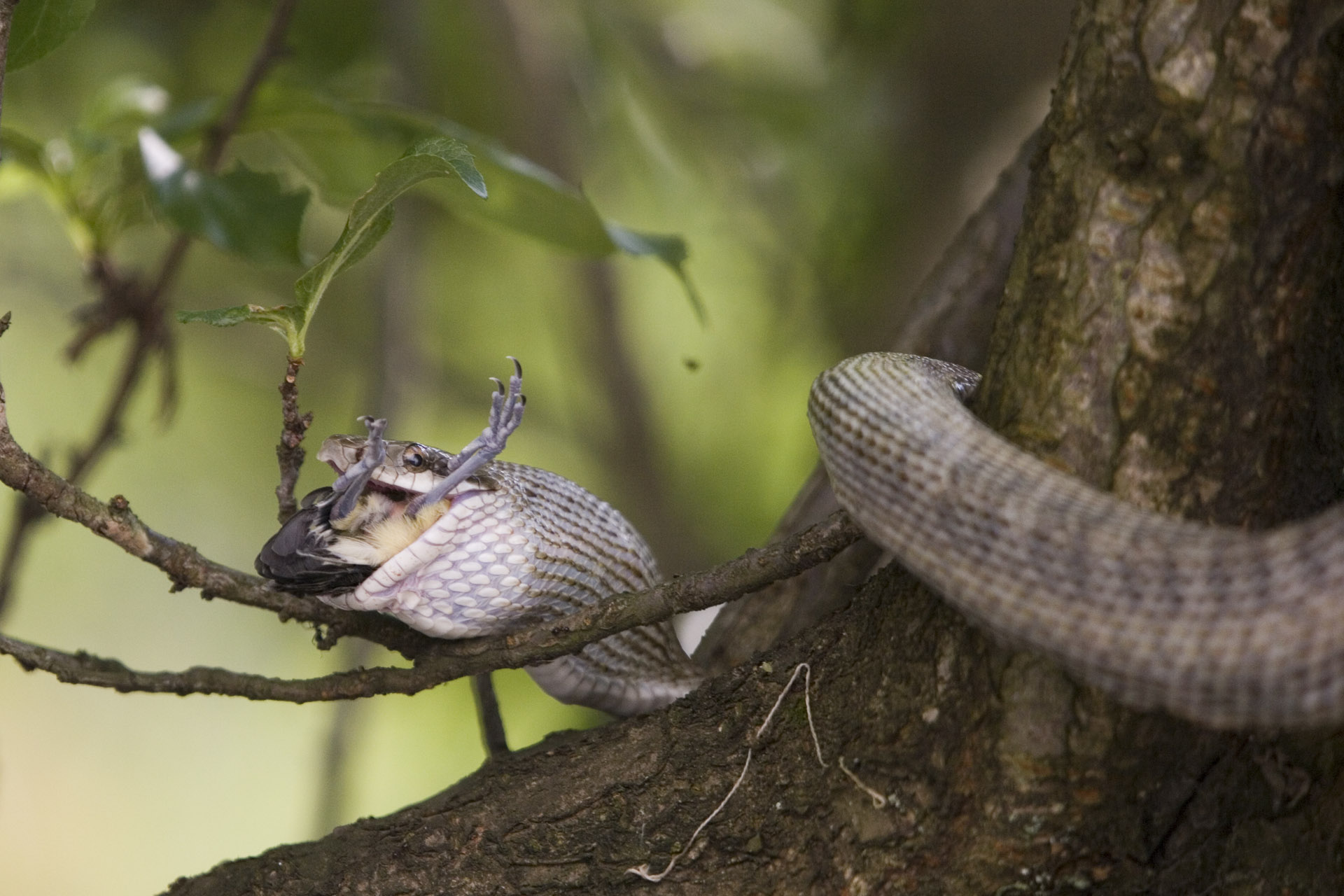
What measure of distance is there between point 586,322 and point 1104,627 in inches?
99.8

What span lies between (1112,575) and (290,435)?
0.86m

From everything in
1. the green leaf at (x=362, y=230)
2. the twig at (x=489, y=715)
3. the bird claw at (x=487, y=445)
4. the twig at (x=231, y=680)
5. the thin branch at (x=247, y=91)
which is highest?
the thin branch at (x=247, y=91)

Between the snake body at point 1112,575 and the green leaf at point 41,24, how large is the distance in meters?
1.13

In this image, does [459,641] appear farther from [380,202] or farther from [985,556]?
[985,556]

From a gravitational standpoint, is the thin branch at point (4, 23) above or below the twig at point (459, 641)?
above

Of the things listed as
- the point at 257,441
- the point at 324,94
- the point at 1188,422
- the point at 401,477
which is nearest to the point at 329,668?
the point at 257,441

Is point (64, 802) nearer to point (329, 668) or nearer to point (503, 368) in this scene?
point (329, 668)

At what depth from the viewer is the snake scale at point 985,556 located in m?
0.92

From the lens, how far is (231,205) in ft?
5.68

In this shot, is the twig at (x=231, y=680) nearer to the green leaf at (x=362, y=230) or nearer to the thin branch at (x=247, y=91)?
the green leaf at (x=362, y=230)

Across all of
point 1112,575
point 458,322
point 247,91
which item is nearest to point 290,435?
point 1112,575

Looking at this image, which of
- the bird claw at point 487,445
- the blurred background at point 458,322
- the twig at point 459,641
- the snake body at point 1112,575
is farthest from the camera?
the blurred background at point 458,322

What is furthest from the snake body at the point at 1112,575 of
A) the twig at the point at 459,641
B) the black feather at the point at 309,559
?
the black feather at the point at 309,559

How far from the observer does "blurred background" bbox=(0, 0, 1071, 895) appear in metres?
3.12
